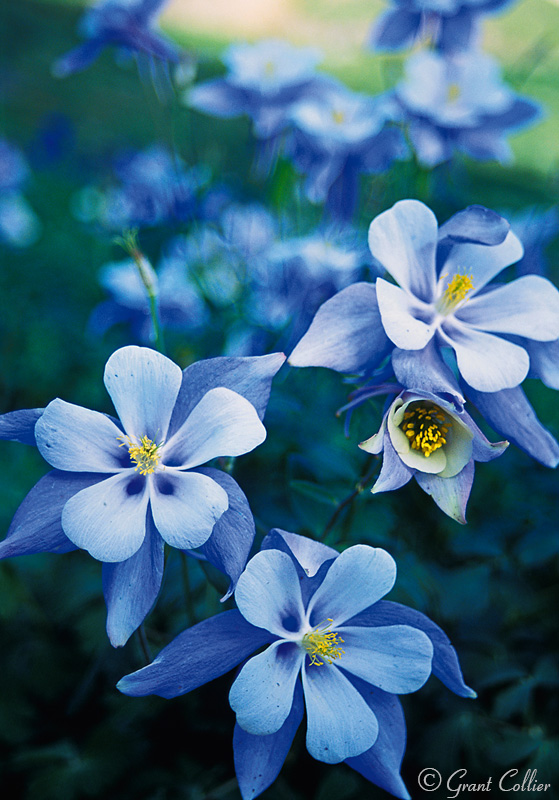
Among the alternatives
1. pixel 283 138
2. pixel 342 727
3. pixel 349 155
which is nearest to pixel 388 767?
pixel 342 727

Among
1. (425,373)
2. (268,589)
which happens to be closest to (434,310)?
(425,373)

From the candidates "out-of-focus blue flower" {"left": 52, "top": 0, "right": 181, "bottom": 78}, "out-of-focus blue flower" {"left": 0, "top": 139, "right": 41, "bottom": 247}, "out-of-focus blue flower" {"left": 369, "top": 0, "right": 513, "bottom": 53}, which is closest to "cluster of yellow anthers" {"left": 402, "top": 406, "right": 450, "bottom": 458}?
"out-of-focus blue flower" {"left": 369, "top": 0, "right": 513, "bottom": 53}

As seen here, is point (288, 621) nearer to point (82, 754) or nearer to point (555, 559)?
point (82, 754)

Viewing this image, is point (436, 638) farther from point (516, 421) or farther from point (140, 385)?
point (140, 385)

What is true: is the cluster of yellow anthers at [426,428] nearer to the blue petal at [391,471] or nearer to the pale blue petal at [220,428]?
the blue petal at [391,471]

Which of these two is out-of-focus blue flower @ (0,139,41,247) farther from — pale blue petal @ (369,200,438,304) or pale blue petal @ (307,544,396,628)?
pale blue petal @ (307,544,396,628)

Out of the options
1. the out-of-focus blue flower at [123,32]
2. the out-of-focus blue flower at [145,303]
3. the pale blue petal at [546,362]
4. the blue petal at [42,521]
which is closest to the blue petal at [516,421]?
the pale blue petal at [546,362]
